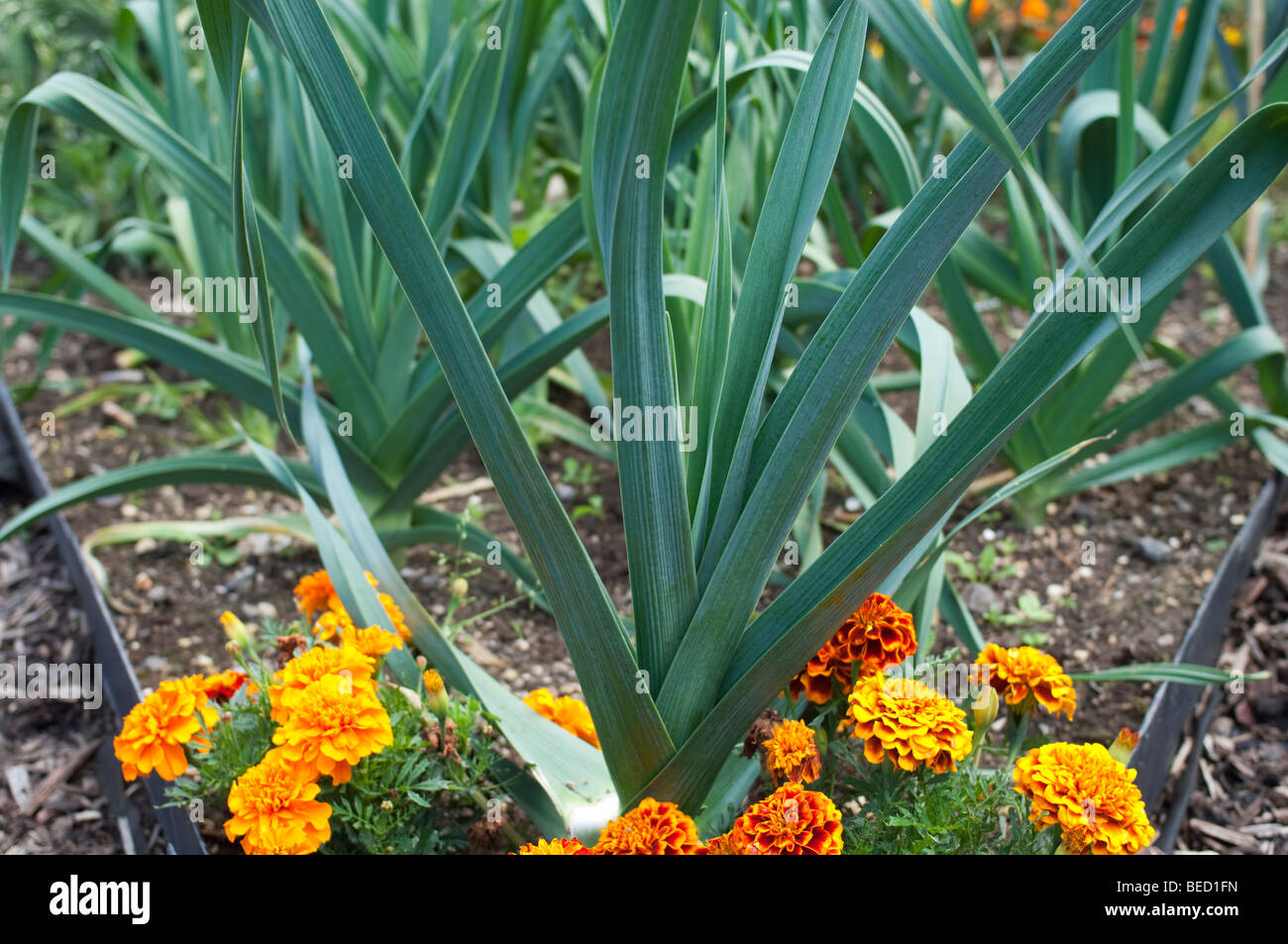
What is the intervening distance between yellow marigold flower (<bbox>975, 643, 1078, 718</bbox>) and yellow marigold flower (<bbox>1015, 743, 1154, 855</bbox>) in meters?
0.13

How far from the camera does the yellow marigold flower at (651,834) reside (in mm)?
1049

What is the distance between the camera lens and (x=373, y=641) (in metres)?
1.26

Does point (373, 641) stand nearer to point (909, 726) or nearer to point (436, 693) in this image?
→ point (436, 693)

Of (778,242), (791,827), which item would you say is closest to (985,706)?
→ (791,827)

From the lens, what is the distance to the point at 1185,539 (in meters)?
2.12

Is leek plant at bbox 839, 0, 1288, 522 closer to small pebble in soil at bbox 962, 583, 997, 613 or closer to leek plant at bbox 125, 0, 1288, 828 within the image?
small pebble in soil at bbox 962, 583, 997, 613

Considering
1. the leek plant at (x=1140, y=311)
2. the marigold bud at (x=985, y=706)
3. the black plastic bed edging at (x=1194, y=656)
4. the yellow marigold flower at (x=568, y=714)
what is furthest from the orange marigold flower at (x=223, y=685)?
the black plastic bed edging at (x=1194, y=656)

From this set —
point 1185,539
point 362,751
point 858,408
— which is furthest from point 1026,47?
point 362,751

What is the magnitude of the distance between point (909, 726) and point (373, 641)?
0.61 meters

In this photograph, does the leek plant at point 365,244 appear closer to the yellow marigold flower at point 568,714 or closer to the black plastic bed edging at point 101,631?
the black plastic bed edging at point 101,631

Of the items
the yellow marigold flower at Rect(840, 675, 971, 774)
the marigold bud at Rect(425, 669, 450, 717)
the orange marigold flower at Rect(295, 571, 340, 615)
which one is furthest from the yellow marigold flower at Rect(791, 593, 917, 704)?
the orange marigold flower at Rect(295, 571, 340, 615)

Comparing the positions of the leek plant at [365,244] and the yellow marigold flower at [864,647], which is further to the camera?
the leek plant at [365,244]

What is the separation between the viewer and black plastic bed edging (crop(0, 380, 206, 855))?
1.49 meters

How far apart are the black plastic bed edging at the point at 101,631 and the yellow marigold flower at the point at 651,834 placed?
22.1 inches
